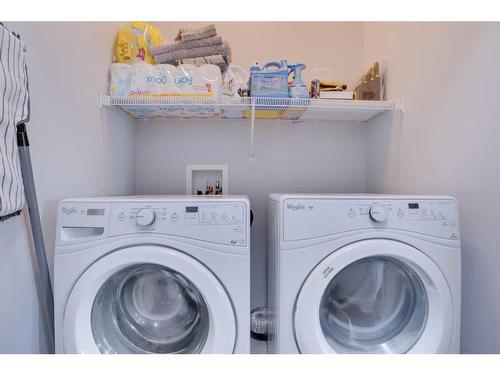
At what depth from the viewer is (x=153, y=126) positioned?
2051 millimetres

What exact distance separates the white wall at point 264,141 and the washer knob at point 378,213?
0.92 meters

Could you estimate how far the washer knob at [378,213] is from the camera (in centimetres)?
115

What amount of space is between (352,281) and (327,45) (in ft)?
5.16

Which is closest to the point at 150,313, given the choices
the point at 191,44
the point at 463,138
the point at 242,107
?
the point at 242,107

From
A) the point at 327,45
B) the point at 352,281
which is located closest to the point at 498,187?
the point at 352,281

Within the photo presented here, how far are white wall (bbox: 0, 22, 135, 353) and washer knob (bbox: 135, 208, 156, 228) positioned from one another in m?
0.41

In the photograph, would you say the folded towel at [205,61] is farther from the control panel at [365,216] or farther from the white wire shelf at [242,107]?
the control panel at [365,216]

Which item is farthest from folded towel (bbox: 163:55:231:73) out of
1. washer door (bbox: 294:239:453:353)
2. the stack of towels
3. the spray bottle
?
washer door (bbox: 294:239:453:353)

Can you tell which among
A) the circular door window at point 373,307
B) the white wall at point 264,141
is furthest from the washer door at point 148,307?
the white wall at point 264,141

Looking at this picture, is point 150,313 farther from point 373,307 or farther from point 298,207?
point 373,307

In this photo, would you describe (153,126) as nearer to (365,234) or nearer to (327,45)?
(327,45)

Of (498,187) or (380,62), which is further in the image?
(380,62)

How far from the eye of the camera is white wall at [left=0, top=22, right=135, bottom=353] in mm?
1062

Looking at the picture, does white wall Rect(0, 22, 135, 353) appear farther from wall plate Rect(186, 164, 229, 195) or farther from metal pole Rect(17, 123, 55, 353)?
wall plate Rect(186, 164, 229, 195)
